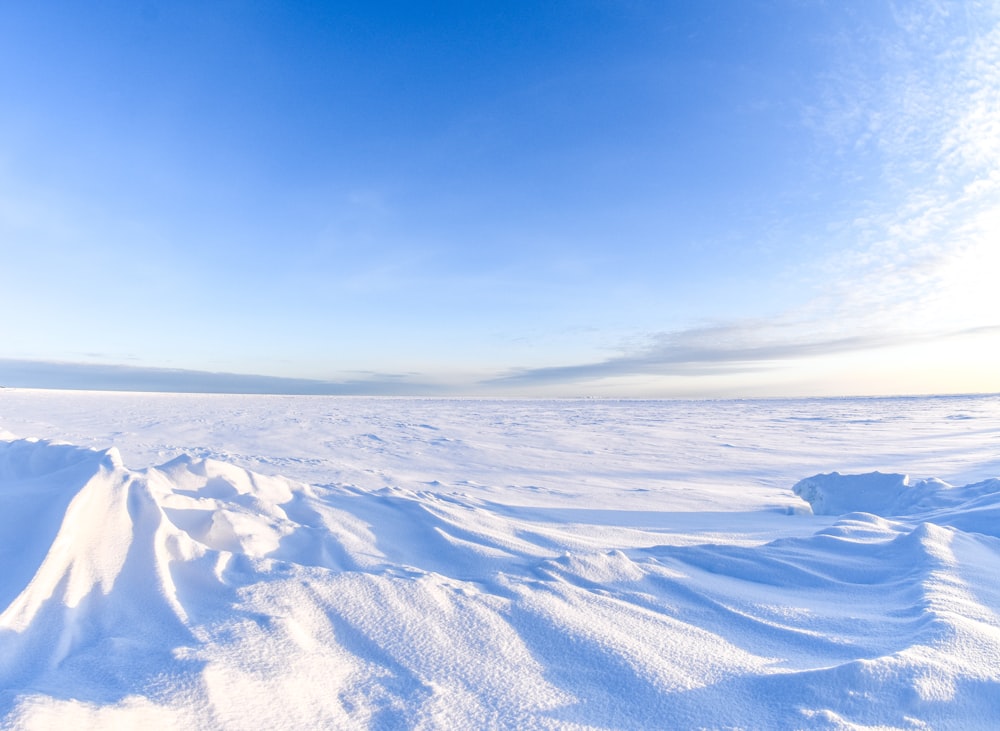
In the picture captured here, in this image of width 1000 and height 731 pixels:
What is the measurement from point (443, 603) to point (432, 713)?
74cm

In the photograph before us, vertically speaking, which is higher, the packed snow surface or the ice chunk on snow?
the packed snow surface

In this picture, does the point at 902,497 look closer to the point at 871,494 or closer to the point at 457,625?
the point at 871,494

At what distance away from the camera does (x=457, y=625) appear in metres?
2.43

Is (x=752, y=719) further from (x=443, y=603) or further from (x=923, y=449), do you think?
(x=923, y=449)

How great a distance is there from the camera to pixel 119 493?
137 inches

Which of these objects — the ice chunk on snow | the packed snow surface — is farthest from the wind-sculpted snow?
the ice chunk on snow

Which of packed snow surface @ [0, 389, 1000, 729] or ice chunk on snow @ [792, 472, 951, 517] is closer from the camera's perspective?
packed snow surface @ [0, 389, 1000, 729]

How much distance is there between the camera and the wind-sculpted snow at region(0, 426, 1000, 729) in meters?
1.82

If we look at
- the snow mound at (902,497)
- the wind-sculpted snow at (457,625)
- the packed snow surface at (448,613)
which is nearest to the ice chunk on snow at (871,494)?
the snow mound at (902,497)

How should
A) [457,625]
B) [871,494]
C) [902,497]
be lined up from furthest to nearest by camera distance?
[871,494] → [902,497] → [457,625]

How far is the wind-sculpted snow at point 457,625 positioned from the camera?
1.82 metres

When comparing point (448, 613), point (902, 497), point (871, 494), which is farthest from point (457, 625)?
point (871, 494)

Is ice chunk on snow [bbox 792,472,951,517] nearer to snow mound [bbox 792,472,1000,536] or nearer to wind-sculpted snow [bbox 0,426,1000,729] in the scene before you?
snow mound [bbox 792,472,1000,536]

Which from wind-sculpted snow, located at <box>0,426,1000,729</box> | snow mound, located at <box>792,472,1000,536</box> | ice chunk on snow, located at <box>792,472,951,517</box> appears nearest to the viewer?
wind-sculpted snow, located at <box>0,426,1000,729</box>
